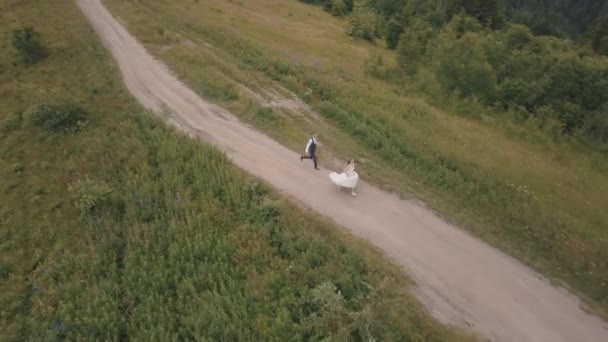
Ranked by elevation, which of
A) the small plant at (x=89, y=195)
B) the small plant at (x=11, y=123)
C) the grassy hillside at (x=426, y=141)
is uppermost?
the grassy hillside at (x=426, y=141)

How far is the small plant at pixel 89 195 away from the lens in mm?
19312

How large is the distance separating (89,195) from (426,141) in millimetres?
17874

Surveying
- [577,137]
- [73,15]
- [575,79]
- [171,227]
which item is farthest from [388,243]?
[73,15]

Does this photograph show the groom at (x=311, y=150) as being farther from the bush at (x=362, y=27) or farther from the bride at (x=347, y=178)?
the bush at (x=362, y=27)

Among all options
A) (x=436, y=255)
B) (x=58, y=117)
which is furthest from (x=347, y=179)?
(x=58, y=117)

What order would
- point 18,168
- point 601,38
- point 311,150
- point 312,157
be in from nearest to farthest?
point 311,150 → point 312,157 → point 18,168 → point 601,38

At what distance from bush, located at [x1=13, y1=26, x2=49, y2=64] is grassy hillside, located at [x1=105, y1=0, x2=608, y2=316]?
796cm

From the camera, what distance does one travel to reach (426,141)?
2375cm

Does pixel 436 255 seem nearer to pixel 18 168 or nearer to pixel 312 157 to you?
pixel 312 157

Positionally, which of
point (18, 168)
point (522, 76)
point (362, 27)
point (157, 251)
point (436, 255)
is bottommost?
point (18, 168)

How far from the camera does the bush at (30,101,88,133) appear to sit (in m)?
24.5

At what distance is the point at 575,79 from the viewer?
112 feet

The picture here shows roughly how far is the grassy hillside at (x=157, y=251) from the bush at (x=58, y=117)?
0.27 feet

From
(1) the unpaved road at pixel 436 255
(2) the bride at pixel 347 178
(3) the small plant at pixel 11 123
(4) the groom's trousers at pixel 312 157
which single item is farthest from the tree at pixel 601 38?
(3) the small plant at pixel 11 123
